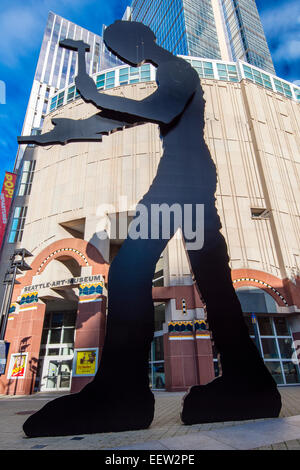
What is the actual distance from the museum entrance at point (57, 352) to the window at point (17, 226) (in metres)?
9.05

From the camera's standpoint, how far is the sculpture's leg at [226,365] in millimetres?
4461

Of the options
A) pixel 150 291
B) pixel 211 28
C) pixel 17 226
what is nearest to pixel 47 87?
pixel 17 226

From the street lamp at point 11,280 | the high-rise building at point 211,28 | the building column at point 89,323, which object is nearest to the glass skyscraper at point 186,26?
the high-rise building at point 211,28

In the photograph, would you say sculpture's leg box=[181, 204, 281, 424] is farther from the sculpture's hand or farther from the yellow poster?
the yellow poster

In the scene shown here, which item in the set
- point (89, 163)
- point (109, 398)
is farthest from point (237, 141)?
point (109, 398)

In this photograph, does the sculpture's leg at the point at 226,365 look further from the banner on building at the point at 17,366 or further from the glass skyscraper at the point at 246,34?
the glass skyscraper at the point at 246,34

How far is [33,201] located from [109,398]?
2318cm

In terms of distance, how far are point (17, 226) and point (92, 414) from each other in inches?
1064

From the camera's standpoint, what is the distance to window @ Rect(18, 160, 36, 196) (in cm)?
2905

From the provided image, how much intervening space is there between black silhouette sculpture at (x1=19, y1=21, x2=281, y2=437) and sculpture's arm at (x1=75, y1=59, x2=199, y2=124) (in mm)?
21

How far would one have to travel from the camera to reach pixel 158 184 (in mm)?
5590

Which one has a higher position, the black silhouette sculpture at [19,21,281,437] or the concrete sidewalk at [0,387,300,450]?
the black silhouette sculpture at [19,21,281,437]

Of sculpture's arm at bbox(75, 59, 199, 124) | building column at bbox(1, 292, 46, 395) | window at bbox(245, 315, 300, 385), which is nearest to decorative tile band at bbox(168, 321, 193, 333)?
window at bbox(245, 315, 300, 385)
